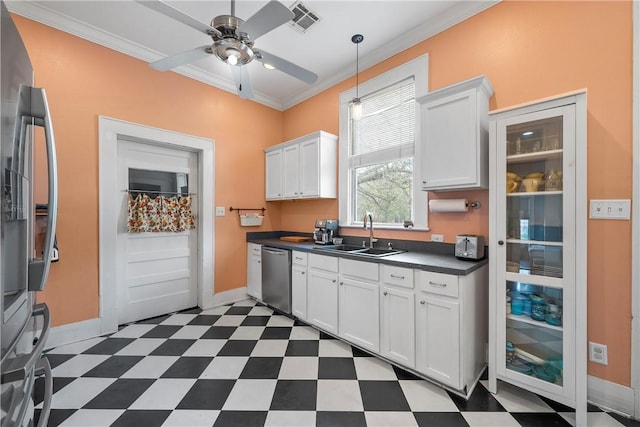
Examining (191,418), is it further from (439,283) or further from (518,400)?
(518,400)

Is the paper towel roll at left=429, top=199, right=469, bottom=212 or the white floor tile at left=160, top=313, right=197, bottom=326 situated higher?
the paper towel roll at left=429, top=199, right=469, bottom=212

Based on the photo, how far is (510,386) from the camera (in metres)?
1.88

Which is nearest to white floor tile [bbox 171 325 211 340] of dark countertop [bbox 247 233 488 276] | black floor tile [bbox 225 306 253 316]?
black floor tile [bbox 225 306 253 316]

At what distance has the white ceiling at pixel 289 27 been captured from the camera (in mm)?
2293

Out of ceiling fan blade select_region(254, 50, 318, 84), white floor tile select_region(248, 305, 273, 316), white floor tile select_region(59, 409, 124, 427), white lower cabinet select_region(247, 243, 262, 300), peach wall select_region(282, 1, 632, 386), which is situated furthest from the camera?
white lower cabinet select_region(247, 243, 262, 300)

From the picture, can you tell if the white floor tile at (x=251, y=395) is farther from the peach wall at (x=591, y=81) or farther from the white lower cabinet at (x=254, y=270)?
the peach wall at (x=591, y=81)

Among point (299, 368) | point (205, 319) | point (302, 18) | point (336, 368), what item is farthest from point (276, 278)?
point (302, 18)

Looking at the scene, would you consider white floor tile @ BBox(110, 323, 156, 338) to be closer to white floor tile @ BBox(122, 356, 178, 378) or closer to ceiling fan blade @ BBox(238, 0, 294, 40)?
white floor tile @ BBox(122, 356, 178, 378)

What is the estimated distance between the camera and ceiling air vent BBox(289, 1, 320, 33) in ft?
7.51

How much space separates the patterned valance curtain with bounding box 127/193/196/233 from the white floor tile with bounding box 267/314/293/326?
4.94ft

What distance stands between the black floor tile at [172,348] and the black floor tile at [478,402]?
2161 millimetres

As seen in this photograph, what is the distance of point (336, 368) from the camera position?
6.88 feet

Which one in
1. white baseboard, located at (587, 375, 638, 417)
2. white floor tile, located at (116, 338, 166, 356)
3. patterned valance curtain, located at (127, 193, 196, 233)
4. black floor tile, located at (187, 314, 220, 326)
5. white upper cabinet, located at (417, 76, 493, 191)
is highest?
white upper cabinet, located at (417, 76, 493, 191)

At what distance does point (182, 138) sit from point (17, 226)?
262 cm
